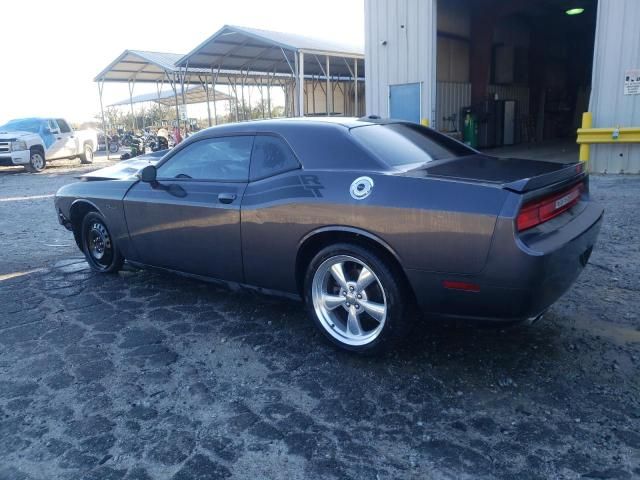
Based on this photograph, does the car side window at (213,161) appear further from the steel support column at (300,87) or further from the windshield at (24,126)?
the windshield at (24,126)

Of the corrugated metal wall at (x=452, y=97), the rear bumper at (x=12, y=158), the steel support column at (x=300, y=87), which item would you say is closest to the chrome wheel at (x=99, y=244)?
the steel support column at (x=300, y=87)

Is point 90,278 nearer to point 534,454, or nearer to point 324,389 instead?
point 324,389

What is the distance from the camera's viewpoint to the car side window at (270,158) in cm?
351

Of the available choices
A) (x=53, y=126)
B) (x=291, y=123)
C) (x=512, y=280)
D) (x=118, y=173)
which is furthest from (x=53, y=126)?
(x=512, y=280)

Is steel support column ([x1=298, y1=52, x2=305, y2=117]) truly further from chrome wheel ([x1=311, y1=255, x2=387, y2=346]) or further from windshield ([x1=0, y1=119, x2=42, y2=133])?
chrome wheel ([x1=311, y1=255, x2=387, y2=346])

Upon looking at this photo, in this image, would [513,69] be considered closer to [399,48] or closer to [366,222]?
[399,48]

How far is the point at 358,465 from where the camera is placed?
2.26m

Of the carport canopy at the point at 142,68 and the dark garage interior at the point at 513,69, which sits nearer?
the dark garage interior at the point at 513,69

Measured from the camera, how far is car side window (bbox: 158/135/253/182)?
3.78 meters

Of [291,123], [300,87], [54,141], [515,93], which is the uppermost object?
[300,87]

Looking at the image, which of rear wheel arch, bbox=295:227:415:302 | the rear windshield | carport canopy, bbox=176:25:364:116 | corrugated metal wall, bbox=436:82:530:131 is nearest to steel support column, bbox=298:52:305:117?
carport canopy, bbox=176:25:364:116

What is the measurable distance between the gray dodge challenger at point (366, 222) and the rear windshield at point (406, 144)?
0.05ft

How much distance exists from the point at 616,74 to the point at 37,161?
17.8m

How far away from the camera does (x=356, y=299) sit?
10.5ft
